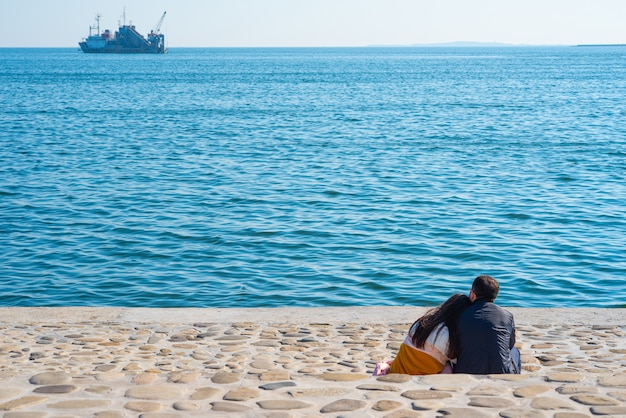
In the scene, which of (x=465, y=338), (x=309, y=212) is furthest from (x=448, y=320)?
(x=309, y=212)

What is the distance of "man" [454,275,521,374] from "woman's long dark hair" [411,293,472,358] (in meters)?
0.04

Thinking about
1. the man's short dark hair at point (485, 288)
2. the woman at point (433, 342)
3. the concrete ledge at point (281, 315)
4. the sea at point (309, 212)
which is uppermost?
the man's short dark hair at point (485, 288)

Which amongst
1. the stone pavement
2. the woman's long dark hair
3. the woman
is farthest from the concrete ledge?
the woman's long dark hair

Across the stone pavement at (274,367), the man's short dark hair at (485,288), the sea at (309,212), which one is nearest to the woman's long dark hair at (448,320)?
the man's short dark hair at (485,288)

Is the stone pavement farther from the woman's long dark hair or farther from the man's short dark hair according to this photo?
the man's short dark hair

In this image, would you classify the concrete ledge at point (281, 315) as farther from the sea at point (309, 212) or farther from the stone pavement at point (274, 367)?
the sea at point (309, 212)

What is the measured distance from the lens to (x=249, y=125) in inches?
1587

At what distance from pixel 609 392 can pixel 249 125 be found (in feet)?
114

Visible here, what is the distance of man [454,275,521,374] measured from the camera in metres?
6.68

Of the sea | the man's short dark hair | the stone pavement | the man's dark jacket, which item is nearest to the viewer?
the stone pavement

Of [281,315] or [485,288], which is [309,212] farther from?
[485,288]

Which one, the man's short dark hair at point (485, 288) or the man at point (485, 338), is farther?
the man's short dark hair at point (485, 288)

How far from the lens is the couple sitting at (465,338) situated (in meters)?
6.70

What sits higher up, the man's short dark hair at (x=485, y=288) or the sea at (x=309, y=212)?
the man's short dark hair at (x=485, y=288)
